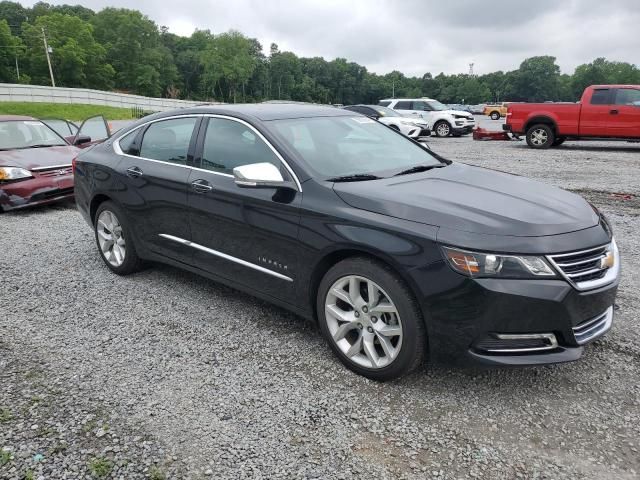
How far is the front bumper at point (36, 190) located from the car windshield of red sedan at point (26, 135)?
1009 millimetres

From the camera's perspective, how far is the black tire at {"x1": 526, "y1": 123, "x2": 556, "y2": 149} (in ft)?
52.2

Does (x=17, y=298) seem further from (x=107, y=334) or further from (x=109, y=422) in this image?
(x=109, y=422)

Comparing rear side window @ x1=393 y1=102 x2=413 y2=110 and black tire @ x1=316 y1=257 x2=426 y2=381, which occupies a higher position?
rear side window @ x1=393 y1=102 x2=413 y2=110

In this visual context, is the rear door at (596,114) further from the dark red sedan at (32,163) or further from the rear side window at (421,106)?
the dark red sedan at (32,163)

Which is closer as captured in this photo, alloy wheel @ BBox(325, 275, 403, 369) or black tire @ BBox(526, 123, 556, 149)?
alloy wheel @ BBox(325, 275, 403, 369)

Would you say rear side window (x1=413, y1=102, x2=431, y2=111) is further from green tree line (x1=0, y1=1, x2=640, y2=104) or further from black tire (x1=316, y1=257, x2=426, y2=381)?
green tree line (x1=0, y1=1, x2=640, y2=104)

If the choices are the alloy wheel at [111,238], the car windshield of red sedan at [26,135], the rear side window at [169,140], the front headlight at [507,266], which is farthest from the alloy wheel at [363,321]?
the car windshield of red sedan at [26,135]

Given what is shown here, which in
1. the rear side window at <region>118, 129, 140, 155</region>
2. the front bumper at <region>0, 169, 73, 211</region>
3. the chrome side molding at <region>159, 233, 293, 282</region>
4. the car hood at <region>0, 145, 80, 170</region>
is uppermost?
the rear side window at <region>118, 129, 140, 155</region>

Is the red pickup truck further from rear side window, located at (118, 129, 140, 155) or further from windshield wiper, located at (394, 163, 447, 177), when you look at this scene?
rear side window, located at (118, 129, 140, 155)

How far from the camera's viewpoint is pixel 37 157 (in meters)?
8.25

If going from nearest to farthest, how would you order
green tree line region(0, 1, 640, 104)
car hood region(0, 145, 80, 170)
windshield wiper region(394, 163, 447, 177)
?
windshield wiper region(394, 163, 447, 177) < car hood region(0, 145, 80, 170) < green tree line region(0, 1, 640, 104)

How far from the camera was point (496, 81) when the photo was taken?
133 meters

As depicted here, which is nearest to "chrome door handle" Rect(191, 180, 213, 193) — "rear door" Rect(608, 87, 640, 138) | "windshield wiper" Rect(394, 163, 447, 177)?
"windshield wiper" Rect(394, 163, 447, 177)

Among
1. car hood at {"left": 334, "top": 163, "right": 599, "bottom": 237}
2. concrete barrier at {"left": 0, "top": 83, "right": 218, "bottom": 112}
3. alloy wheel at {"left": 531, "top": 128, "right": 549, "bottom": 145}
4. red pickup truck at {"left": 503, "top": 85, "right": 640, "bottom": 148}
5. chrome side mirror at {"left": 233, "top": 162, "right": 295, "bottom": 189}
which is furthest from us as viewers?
concrete barrier at {"left": 0, "top": 83, "right": 218, "bottom": 112}
